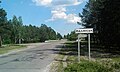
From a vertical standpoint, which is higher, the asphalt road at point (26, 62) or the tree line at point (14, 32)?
the tree line at point (14, 32)

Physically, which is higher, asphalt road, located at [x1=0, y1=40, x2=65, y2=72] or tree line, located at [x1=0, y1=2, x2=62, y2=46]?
tree line, located at [x1=0, y1=2, x2=62, y2=46]

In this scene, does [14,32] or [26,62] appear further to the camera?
[14,32]

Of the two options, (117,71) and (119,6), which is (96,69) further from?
(119,6)

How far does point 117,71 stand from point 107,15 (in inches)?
1068

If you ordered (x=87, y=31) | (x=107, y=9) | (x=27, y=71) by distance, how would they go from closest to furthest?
1. (x=27, y=71)
2. (x=87, y=31)
3. (x=107, y=9)

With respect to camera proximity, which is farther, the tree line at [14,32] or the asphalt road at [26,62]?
the tree line at [14,32]

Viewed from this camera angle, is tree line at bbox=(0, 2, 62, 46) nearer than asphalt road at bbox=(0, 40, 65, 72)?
No

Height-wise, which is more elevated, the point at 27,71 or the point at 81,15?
the point at 81,15

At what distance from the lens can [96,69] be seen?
16.4m

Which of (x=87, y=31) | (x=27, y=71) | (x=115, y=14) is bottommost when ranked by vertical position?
(x=27, y=71)

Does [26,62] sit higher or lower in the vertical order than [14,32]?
lower

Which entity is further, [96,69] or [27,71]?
[27,71]

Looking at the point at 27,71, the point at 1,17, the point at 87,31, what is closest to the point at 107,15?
the point at 87,31

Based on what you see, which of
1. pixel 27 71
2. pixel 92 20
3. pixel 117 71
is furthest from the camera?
pixel 92 20
